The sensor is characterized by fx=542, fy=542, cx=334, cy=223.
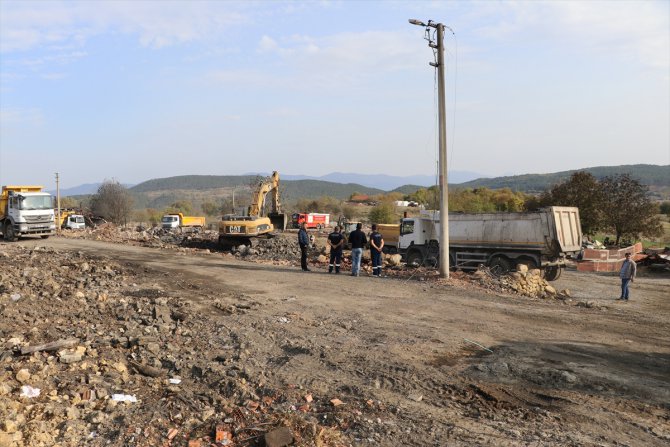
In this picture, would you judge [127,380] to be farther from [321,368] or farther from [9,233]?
[9,233]

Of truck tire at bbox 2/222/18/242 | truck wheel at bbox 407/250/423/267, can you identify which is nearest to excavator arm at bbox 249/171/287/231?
truck wheel at bbox 407/250/423/267


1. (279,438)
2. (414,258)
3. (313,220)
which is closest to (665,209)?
(313,220)

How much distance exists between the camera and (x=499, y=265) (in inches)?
838

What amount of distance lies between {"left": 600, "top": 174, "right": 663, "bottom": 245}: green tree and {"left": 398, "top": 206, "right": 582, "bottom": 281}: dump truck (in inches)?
681

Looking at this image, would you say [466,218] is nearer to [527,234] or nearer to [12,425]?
[527,234]

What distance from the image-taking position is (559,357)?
8828 millimetres

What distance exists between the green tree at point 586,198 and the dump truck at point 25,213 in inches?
1295

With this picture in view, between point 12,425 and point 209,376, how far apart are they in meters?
2.51

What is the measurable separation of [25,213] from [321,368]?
23.3m

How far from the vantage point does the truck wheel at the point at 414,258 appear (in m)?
24.2

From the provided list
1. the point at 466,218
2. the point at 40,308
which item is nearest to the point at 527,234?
the point at 466,218

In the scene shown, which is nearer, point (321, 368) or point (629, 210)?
point (321, 368)

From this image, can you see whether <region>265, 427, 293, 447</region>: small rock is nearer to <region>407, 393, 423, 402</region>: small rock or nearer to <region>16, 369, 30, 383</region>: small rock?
<region>407, 393, 423, 402</region>: small rock

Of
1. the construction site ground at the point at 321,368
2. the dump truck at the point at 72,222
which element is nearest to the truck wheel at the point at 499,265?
the construction site ground at the point at 321,368
